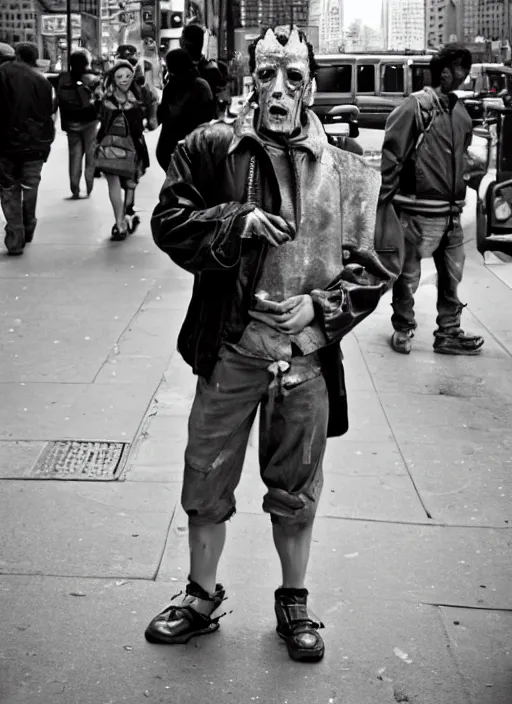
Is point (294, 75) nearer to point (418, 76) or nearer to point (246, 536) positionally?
point (246, 536)

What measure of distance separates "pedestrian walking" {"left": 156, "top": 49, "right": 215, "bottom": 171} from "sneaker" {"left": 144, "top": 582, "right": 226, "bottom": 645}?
25.9 feet

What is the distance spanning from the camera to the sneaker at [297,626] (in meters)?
3.77

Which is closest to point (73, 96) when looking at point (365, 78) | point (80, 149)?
point (80, 149)

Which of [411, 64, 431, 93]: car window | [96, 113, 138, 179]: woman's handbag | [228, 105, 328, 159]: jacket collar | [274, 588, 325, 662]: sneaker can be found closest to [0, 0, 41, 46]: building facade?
[411, 64, 431, 93]: car window

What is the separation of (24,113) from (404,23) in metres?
62.1

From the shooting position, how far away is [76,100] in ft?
47.6

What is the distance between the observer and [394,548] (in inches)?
185

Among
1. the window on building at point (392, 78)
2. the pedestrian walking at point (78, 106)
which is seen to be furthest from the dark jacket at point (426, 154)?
the window on building at point (392, 78)

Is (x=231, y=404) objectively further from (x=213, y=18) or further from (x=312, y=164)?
(x=213, y=18)

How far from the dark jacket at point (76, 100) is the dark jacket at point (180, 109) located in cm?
336

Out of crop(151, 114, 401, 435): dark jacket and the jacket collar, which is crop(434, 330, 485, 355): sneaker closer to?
crop(151, 114, 401, 435): dark jacket

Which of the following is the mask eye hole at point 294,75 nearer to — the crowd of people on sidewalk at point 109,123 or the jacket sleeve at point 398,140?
the jacket sleeve at point 398,140

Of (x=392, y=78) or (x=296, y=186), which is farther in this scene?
(x=392, y=78)

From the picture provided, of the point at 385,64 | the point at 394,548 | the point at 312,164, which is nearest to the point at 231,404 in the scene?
the point at 312,164
